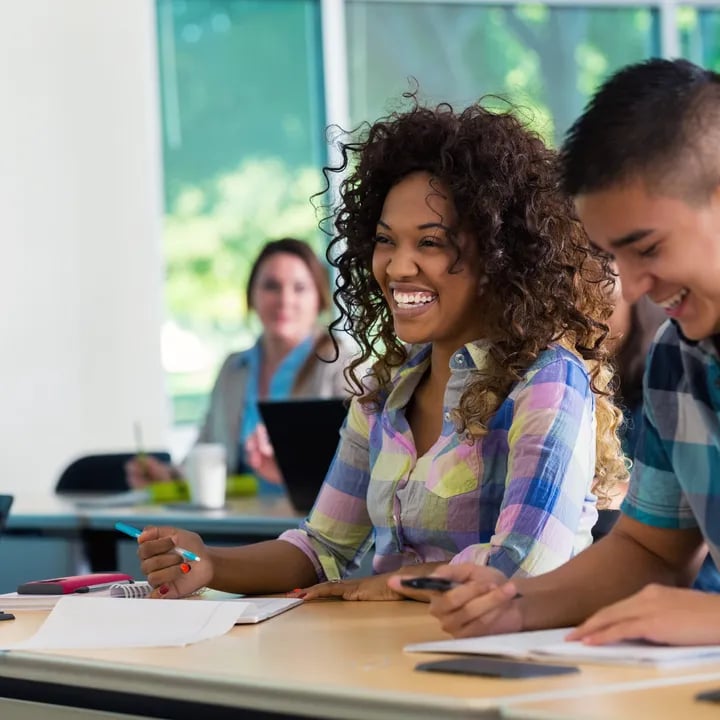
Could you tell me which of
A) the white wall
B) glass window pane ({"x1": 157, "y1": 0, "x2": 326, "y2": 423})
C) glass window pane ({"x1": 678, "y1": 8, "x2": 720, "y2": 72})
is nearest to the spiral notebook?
the white wall

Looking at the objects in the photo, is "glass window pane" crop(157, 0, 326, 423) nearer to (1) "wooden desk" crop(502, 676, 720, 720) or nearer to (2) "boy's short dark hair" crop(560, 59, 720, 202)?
(2) "boy's short dark hair" crop(560, 59, 720, 202)

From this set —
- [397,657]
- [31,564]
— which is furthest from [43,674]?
[31,564]

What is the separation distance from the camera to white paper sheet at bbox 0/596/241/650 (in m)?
1.69

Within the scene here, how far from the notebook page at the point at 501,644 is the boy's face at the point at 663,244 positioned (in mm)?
377

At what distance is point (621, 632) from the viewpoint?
1.47 meters

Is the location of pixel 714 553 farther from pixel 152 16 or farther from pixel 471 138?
pixel 152 16

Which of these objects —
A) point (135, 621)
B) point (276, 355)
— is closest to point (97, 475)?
point (276, 355)

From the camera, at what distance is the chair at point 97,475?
4617 millimetres

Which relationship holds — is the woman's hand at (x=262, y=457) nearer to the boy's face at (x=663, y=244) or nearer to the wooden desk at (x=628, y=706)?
the boy's face at (x=663, y=244)

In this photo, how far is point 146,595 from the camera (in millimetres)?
2119

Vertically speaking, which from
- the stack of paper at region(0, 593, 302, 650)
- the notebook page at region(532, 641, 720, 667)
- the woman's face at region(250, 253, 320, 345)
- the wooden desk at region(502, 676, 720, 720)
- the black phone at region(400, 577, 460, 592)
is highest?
the woman's face at region(250, 253, 320, 345)

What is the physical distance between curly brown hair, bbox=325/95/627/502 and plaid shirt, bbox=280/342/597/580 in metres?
0.03

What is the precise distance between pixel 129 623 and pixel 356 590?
381 millimetres

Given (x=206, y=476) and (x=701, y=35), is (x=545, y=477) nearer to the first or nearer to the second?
(x=206, y=476)
